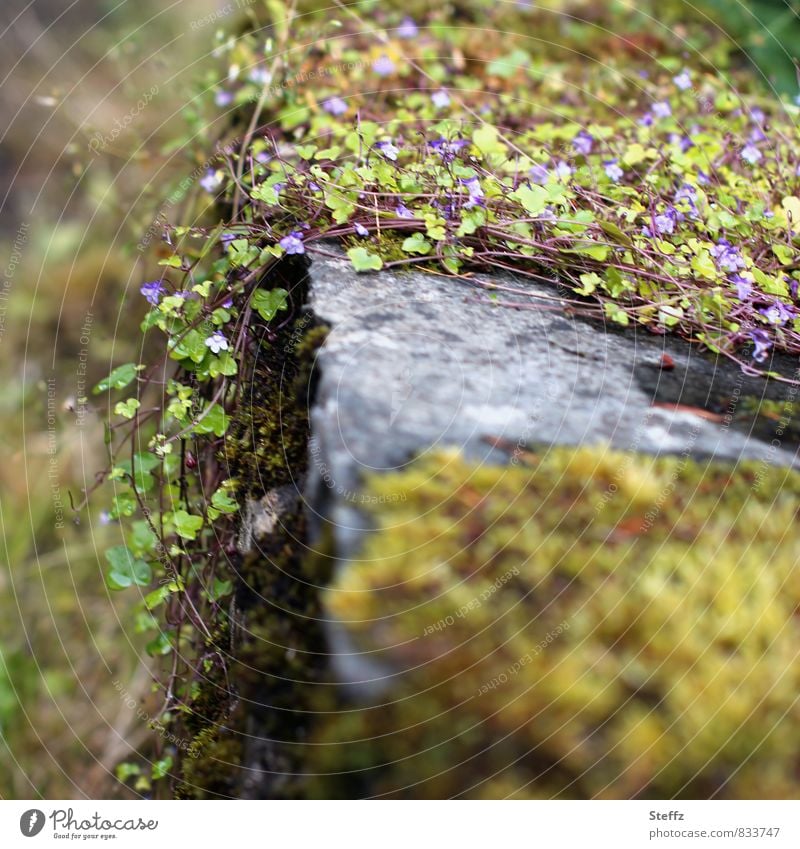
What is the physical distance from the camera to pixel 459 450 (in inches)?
52.4

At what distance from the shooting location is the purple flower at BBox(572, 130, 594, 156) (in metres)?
2.38

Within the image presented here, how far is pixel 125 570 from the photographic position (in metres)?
1.85

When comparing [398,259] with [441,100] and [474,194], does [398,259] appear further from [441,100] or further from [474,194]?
[441,100]

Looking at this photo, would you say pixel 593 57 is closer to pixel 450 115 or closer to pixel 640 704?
pixel 450 115

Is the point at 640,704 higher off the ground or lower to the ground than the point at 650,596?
lower

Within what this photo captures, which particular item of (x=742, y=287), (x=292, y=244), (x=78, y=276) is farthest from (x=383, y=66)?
(x=78, y=276)

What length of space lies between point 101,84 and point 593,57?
267 cm

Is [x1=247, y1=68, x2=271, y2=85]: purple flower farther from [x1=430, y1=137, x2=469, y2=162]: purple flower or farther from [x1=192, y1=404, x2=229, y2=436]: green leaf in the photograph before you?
[x1=192, y1=404, x2=229, y2=436]: green leaf

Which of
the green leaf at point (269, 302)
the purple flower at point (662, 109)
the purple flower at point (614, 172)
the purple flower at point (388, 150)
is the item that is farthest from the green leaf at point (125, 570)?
the purple flower at point (662, 109)

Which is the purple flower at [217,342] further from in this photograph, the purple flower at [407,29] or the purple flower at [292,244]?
the purple flower at [407,29]

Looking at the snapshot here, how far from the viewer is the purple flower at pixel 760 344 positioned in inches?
66.8

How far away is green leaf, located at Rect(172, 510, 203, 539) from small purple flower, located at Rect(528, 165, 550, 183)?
134 cm

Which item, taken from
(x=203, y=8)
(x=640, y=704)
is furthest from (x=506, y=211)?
(x=203, y=8)

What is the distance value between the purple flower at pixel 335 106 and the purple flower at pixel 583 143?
2.66 ft
